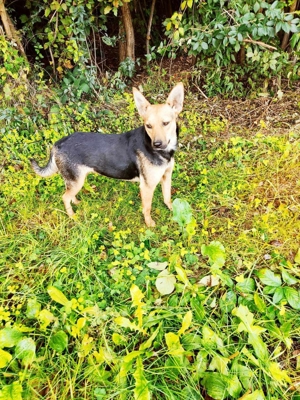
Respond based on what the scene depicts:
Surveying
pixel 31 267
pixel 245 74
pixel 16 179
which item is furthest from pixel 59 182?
pixel 245 74

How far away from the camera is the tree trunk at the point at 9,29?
433 centimetres

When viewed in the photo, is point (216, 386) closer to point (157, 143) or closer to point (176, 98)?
point (157, 143)

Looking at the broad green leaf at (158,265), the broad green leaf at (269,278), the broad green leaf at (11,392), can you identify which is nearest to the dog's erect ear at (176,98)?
the broad green leaf at (158,265)

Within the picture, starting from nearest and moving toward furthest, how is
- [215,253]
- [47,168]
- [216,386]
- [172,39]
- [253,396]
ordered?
[253,396] < [216,386] < [215,253] < [47,168] < [172,39]

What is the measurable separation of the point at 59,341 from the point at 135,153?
189 cm

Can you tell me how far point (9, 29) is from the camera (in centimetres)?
448

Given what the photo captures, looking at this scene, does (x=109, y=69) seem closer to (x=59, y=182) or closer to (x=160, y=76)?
(x=160, y=76)

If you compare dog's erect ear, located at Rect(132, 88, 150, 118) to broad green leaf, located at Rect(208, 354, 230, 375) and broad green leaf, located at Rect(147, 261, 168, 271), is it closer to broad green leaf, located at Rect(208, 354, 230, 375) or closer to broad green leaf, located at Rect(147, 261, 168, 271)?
broad green leaf, located at Rect(147, 261, 168, 271)

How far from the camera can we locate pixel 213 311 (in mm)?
2629

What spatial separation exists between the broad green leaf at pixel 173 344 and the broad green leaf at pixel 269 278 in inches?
37.1

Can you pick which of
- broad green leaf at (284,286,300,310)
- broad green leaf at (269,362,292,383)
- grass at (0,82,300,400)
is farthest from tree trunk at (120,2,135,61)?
broad green leaf at (269,362,292,383)

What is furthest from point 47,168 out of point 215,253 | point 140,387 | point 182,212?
point 140,387

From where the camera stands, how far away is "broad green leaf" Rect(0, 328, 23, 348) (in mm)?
2368

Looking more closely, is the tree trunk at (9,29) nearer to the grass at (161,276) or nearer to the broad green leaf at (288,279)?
the grass at (161,276)
